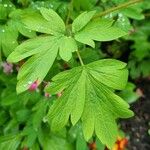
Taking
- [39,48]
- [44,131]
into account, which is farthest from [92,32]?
[44,131]

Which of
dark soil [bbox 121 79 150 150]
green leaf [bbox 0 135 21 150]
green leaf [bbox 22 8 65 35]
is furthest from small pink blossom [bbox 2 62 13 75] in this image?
dark soil [bbox 121 79 150 150]

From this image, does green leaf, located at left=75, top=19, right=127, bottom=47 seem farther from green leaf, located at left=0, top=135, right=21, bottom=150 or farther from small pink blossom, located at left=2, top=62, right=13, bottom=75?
green leaf, located at left=0, top=135, right=21, bottom=150

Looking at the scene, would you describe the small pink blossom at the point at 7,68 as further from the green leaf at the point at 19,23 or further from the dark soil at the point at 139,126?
the dark soil at the point at 139,126

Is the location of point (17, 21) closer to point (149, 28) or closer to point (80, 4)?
point (80, 4)

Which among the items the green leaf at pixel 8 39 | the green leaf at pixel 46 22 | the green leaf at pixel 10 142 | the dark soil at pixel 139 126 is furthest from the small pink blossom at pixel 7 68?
the dark soil at pixel 139 126

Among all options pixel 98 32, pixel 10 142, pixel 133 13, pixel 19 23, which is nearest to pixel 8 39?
pixel 19 23

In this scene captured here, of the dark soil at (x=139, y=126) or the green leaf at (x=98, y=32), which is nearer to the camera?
the green leaf at (x=98, y=32)
